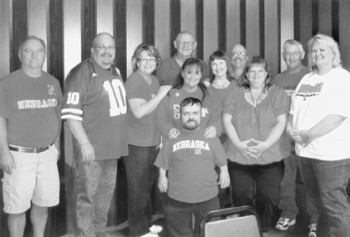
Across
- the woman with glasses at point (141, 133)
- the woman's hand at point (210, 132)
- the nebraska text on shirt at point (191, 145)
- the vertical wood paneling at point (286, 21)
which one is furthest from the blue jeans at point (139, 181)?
the vertical wood paneling at point (286, 21)

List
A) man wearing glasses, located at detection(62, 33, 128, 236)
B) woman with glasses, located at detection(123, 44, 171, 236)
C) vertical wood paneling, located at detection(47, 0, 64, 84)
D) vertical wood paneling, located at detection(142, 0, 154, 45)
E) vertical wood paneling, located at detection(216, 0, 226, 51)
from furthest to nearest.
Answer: vertical wood paneling, located at detection(216, 0, 226, 51)
vertical wood paneling, located at detection(142, 0, 154, 45)
vertical wood paneling, located at detection(47, 0, 64, 84)
woman with glasses, located at detection(123, 44, 171, 236)
man wearing glasses, located at detection(62, 33, 128, 236)

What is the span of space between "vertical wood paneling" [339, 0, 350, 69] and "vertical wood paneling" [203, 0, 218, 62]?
1.56 m

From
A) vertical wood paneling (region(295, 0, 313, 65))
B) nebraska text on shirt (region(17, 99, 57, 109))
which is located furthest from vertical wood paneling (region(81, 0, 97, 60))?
vertical wood paneling (region(295, 0, 313, 65))

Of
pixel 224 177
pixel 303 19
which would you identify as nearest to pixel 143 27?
pixel 224 177

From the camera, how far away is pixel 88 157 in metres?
2.88

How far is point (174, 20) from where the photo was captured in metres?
4.32

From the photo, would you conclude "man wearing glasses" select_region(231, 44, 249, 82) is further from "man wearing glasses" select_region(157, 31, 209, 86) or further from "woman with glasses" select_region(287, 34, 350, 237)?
"woman with glasses" select_region(287, 34, 350, 237)

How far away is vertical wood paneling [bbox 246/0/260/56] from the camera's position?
486cm

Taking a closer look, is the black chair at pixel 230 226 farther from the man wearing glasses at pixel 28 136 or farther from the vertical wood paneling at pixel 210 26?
the vertical wood paneling at pixel 210 26

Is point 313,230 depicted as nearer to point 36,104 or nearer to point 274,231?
point 274,231

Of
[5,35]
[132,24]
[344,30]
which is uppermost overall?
[344,30]

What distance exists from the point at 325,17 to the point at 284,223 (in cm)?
278

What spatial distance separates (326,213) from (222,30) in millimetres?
2587

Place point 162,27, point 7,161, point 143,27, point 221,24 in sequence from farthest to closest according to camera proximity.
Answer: point 221,24 → point 162,27 → point 143,27 → point 7,161
